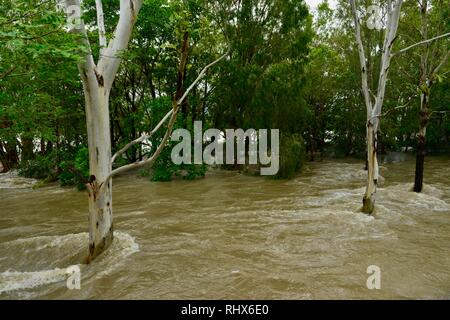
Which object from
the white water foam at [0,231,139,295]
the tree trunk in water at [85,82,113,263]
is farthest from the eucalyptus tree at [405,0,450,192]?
the white water foam at [0,231,139,295]

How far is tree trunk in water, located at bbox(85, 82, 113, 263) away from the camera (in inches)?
233

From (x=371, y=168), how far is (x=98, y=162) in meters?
6.44

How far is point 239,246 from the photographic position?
7.14 m

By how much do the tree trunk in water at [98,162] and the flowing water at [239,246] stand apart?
496 millimetres

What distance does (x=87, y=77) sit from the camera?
18.6ft

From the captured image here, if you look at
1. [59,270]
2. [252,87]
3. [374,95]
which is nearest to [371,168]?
[374,95]

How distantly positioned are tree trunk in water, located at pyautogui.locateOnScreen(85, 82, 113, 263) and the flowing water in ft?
1.63

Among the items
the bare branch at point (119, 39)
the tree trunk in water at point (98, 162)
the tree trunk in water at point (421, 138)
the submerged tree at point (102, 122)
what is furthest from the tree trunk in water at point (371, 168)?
the tree trunk in water at point (98, 162)

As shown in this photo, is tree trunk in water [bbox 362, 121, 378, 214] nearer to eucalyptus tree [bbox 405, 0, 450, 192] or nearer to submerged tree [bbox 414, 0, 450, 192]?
eucalyptus tree [bbox 405, 0, 450, 192]

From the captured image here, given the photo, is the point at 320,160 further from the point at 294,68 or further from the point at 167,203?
the point at 167,203

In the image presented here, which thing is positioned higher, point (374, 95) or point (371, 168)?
point (374, 95)

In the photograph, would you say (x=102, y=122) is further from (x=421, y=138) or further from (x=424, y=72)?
(x=421, y=138)

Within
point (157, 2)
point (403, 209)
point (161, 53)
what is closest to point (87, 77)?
point (403, 209)

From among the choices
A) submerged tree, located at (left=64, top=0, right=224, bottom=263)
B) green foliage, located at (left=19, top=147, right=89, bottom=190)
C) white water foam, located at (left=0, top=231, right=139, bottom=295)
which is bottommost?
white water foam, located at (left=0, top=231, right=139, bottom=295)
